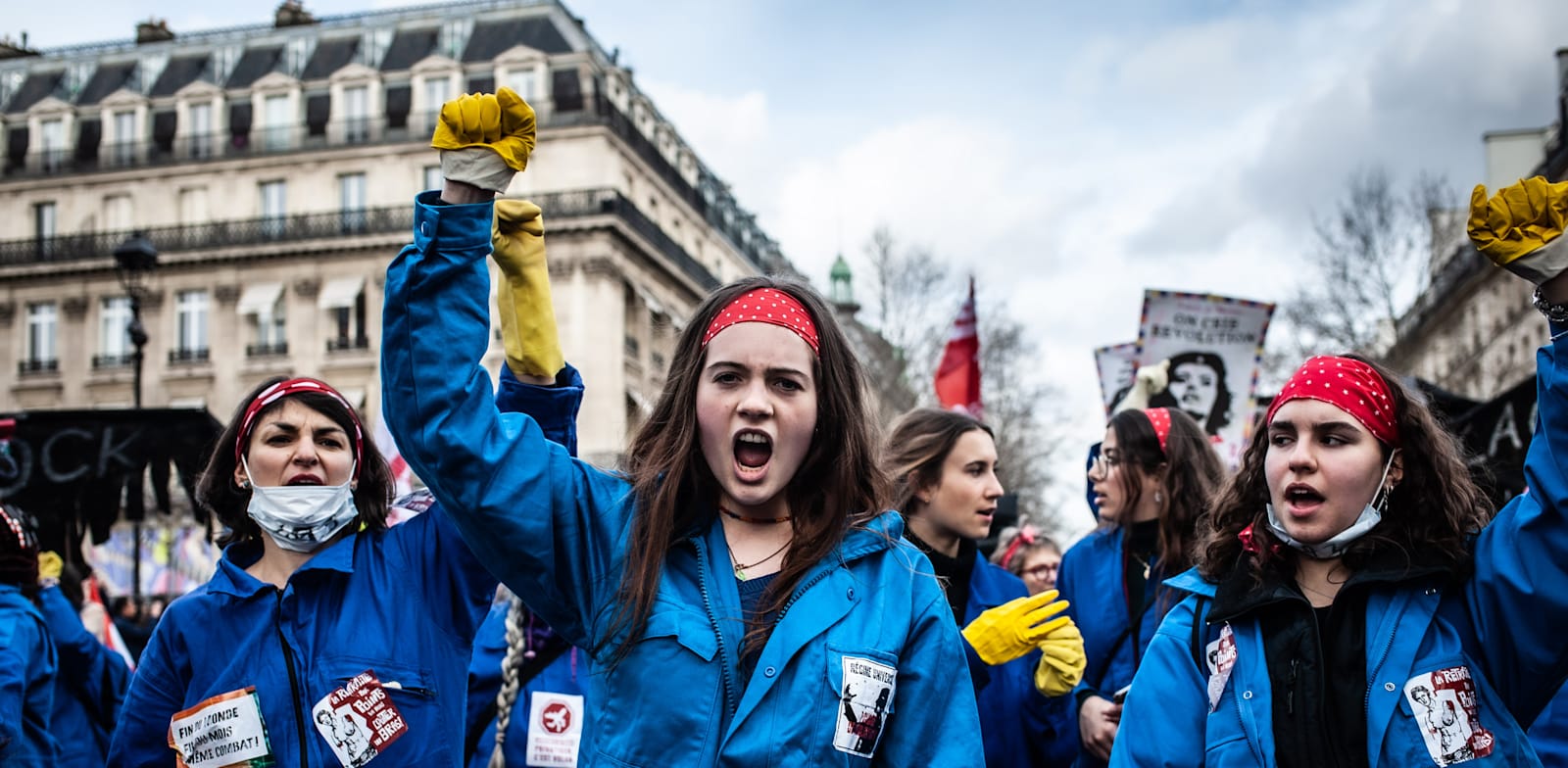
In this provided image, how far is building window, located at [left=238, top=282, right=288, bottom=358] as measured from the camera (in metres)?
43.6

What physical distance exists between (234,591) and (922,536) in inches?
105

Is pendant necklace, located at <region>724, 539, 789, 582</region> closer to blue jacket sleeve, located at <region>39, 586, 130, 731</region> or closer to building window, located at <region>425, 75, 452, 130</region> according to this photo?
blue jacket sleeve, located at <region>39, 586, 130, 731</region>

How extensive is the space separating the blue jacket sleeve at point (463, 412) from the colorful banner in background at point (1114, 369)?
24.5ft

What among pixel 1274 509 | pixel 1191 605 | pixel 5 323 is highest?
pixel 5 323

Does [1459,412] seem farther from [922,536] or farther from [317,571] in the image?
[317,571]

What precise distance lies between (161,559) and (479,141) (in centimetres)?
3692

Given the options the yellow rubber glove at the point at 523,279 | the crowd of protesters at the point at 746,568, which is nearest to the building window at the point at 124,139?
the crowd of protesters at the point at 746,568

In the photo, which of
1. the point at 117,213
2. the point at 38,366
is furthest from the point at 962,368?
the point at 38,366

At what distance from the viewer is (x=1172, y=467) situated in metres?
5.11

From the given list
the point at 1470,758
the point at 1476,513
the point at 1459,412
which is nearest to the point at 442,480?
the point at 1470,758

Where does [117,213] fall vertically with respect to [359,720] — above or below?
above

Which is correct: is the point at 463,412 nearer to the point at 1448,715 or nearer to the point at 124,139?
the point at 1448,715

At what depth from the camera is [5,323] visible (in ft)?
153

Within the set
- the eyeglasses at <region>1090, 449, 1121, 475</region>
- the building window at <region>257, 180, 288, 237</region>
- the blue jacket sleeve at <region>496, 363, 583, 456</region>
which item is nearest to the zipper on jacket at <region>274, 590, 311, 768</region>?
the blue jacket sleeve at <region>496, 363, 583, 456</region>
